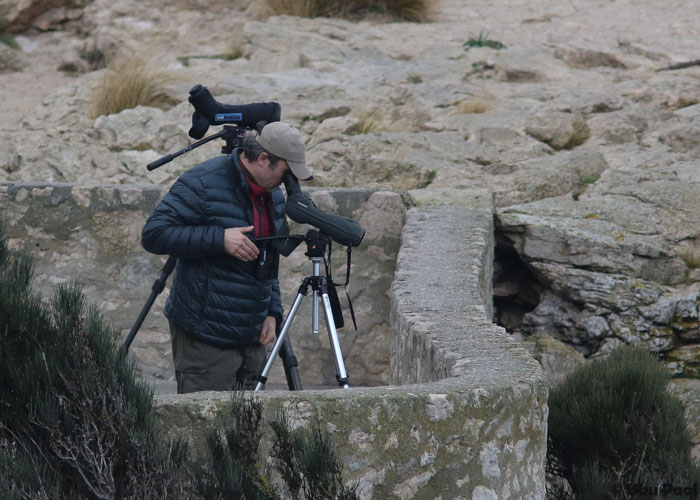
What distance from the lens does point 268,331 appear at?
3.86 meters

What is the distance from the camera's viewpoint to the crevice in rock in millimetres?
5734

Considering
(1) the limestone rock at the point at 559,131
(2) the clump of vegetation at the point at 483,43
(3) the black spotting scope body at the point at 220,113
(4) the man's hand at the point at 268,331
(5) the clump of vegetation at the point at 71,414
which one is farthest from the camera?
(2) the clump of vegetation at the point at 483,43

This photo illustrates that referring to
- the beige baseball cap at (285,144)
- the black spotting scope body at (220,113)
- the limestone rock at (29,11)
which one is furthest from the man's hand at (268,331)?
the limestone rock at (29,11)

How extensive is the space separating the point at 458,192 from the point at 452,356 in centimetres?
277

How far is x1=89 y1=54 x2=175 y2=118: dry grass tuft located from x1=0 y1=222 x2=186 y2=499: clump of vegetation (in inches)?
217

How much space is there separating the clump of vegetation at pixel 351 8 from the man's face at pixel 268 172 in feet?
22.5

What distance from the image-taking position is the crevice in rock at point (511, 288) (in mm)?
5734

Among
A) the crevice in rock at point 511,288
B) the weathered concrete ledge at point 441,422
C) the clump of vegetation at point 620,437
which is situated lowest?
the crevice in rock at point 511,288

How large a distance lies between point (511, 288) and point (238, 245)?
108 inches

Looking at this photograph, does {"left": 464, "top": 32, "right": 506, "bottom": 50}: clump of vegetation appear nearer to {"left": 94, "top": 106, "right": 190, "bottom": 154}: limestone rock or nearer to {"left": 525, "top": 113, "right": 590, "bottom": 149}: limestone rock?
{"left": 525, "top": 113, "right": 590, "bottom": 149}: limestone rock

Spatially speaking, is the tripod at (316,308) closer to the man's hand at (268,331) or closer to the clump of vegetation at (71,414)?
the man's hand at (268,331)

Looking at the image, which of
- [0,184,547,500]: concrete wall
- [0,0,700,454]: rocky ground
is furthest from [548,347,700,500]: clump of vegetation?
[0,0,700,454]: rocky ground

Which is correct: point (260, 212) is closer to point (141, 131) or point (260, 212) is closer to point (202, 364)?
point (202, 364)

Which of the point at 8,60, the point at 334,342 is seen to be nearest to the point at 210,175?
the point at 334,342
